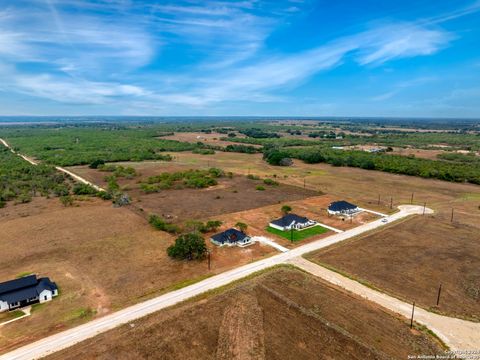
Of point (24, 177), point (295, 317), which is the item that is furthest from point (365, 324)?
point (24, 177)

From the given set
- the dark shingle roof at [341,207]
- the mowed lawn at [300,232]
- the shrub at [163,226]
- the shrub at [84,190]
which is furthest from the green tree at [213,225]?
the shrub at [84,190]

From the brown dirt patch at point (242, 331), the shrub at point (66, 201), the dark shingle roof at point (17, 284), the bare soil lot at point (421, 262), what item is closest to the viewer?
the brown dirt patch at point (242, 331)

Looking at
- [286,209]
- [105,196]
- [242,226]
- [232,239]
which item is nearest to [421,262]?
[286,209]

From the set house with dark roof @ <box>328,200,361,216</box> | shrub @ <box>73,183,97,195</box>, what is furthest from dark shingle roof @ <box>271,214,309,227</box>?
shrub @ <box>73,183,97,195</box>

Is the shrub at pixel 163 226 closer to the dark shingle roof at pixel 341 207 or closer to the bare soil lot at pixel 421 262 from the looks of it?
the bare soil lot at pixel 421 262

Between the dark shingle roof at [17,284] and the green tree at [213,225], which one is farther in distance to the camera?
the green tree at [213,225]

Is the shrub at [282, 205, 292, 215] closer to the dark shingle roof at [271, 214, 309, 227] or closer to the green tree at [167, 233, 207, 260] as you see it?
the dark shingle roof at [271, 214, 309, 227]

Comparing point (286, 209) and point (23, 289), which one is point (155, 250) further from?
point (286, 209)
